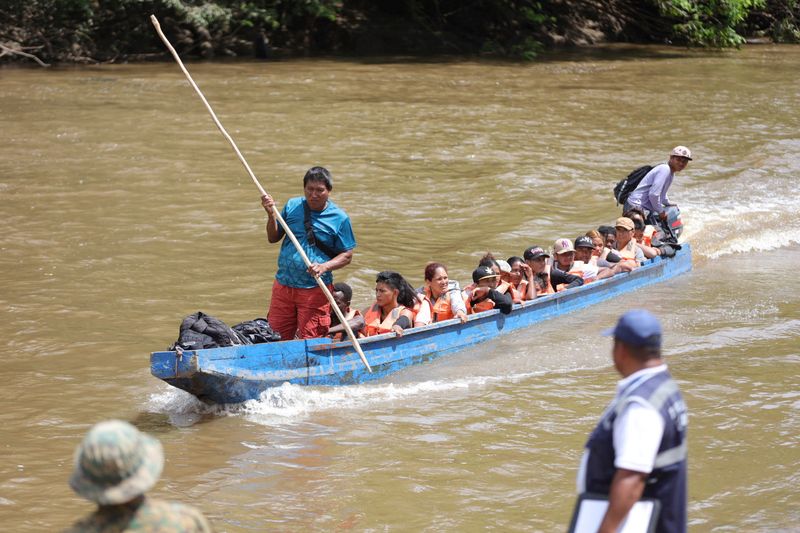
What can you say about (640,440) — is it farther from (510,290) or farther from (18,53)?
(18,53)

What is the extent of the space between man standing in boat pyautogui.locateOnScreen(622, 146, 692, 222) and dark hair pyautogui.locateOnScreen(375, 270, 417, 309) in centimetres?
457

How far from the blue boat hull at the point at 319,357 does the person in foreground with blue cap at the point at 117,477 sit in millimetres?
4657

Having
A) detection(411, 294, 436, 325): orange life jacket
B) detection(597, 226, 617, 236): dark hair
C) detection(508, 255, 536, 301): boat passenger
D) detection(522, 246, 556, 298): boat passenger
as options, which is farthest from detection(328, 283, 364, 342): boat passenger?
detection(597, 226, 617, 236): dark hair

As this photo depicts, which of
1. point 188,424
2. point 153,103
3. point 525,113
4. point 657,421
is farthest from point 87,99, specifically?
point 657,421

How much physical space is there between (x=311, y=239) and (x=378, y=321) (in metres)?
1.66

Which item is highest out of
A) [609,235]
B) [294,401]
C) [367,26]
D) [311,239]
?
[367,26]

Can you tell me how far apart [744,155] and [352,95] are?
9043mm

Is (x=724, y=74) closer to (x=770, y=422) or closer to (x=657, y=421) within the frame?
(x=770, y=422)

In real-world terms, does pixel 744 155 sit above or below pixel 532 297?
above

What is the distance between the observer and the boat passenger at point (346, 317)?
28.1ft

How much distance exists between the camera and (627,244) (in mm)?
12445

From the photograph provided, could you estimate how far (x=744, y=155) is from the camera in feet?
62.5

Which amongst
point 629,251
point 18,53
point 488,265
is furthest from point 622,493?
point 18,53

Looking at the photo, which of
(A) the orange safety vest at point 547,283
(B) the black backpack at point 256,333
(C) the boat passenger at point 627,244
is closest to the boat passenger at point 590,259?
(C) the boat passenger at point 627,244
